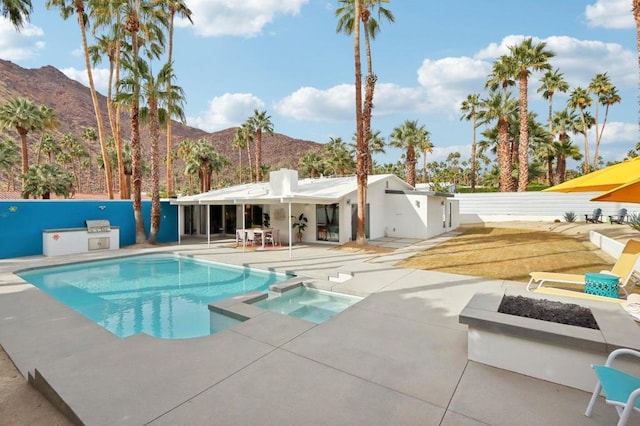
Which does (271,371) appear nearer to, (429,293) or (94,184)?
(429,293)

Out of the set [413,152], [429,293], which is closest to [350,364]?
[429,293]

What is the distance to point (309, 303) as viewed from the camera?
7.07 metres

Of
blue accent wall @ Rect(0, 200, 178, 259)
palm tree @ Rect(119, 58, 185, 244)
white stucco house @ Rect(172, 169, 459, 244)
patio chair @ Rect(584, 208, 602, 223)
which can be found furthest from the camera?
patio chair @ Rect(584, 208, 602, 223)

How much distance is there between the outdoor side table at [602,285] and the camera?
549cm

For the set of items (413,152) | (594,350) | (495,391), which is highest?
(413,152)

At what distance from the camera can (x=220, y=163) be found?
34094 millimetres

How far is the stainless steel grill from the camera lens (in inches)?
539

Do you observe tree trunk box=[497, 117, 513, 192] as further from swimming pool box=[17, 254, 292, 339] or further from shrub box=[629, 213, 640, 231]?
swimming pool box=[17, 254, 292, 339]

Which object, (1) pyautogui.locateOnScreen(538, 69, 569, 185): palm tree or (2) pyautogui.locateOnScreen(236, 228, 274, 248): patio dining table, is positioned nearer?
(2) pyautogui.locateOnScreen(236, 228, 274, 248): patio dining table

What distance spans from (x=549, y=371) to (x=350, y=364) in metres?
2.15

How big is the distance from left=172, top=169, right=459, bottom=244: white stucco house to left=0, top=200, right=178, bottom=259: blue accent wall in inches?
101

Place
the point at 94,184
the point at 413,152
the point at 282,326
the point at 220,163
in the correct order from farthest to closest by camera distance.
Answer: the point at 94,184 → the point at 220,163 → the point at 413,152 → the point at 282,326

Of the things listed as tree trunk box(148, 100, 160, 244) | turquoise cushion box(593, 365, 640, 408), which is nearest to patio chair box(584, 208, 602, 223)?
turquoise cushion box(593, 365, 640, 408)

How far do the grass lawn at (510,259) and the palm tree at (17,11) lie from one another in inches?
513
